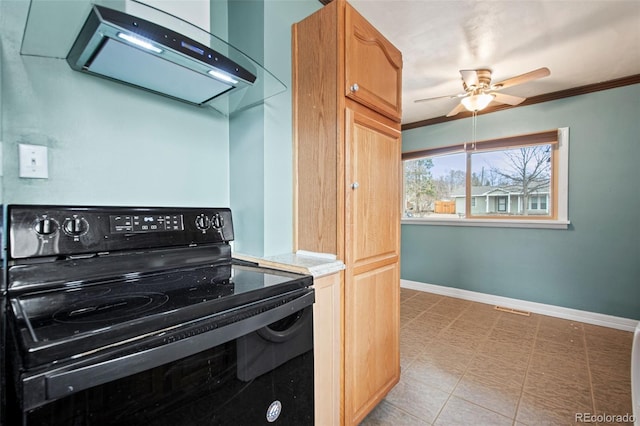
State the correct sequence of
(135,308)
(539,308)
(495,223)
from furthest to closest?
(495,223), (539,308), (135,308)

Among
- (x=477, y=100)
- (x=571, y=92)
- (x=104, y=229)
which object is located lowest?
(x=104, y=229)

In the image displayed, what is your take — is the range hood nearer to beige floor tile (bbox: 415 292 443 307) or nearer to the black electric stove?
the black electric stove

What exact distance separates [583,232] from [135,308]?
12.8 feet

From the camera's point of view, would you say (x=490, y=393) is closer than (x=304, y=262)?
No

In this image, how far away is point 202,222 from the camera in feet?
4.07

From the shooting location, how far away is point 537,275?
3.20 metres

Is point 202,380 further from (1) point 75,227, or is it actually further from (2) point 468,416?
(2) point 468,416

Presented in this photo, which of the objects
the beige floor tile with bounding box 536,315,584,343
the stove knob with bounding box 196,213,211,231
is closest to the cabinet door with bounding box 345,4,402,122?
the stove knob with bounding box 196,213,211,231

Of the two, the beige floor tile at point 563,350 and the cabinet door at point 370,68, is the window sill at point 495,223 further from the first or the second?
the cabinet door at point 370,68

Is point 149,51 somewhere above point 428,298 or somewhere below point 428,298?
above

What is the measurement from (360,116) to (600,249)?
3.10 meters

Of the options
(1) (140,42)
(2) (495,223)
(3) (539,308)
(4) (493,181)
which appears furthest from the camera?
(4) (493,181)

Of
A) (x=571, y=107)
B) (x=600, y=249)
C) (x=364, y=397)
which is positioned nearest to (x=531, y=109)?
(x=571, y=107)

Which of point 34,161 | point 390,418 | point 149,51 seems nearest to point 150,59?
point 149,51
